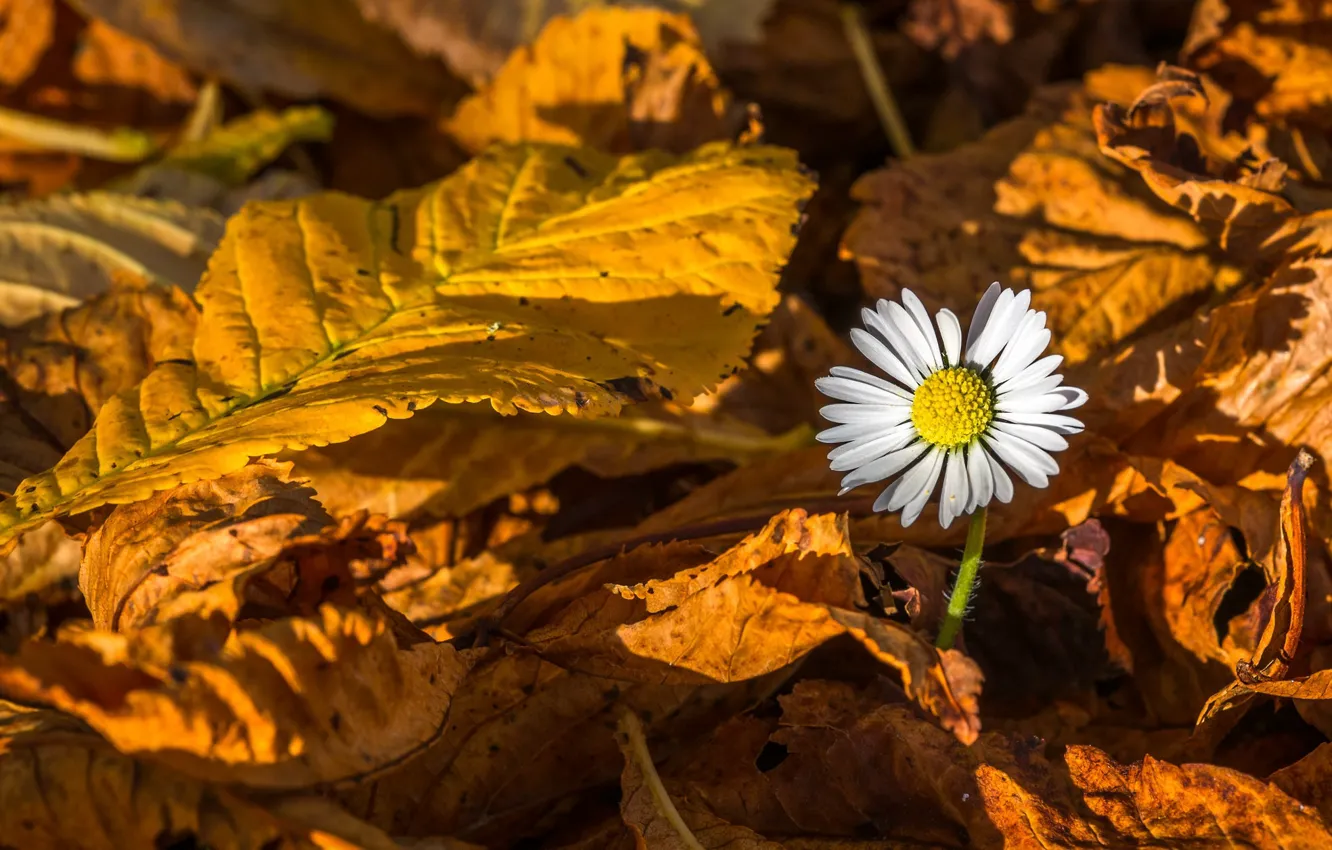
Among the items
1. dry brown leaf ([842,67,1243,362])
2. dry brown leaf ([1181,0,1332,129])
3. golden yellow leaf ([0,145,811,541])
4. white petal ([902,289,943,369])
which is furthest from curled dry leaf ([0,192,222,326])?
dry brown leaf ([1181,0,1332,129])

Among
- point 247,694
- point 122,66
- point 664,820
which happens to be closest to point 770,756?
point 664,820

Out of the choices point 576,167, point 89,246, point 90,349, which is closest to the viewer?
point 90,349

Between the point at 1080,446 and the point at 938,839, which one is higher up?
the point at 1080,446

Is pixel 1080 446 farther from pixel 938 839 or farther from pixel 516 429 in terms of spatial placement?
pixel 516 429

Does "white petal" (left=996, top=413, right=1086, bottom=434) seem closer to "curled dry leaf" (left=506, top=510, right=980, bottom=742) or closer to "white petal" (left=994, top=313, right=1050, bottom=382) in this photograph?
"white petal" (left=994, top=313, right=1050, bottom=382)

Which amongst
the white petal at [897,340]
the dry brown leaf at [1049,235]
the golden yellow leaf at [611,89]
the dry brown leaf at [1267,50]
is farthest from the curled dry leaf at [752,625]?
the dry brown leaf at [1267,50]

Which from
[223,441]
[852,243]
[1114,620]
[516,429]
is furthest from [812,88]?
[223,441]

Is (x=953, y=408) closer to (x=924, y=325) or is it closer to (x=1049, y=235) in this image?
(x=924, y=325)

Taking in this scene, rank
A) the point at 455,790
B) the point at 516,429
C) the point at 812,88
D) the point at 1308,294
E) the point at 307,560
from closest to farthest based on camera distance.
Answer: the point at 307,560
the point at 455,790
the point at 1308,294
the point at 516,429
the point at 812,88
